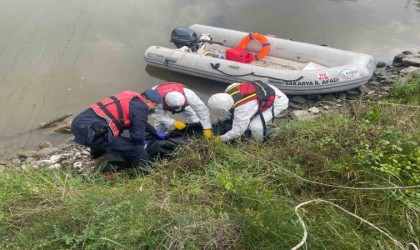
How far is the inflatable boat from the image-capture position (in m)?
5.54

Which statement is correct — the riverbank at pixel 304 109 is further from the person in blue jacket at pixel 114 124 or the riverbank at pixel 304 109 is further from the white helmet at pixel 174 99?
the white helmet at pixel 174 99

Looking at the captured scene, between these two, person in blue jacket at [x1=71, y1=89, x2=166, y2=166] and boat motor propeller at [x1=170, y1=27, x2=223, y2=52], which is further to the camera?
boat motor propeller at [x1=170, y1=27, x2=223, y2=52]

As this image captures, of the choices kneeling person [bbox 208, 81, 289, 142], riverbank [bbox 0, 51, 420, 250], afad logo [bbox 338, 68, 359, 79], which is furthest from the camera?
afad logo [bbox 338, 68, 359, 79]

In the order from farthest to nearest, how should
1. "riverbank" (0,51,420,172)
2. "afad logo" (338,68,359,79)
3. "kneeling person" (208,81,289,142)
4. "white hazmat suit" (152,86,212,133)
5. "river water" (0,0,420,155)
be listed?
"river water" (0,0,420,155) < "afad logo" (338,68,359,79) < "riverbank" (0,51,420,172) < "white hazmat suit" (152,86,212,133) < "kneeling person" (208,81,289,142)

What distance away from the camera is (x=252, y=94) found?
3889 mm

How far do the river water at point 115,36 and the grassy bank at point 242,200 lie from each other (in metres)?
3.13

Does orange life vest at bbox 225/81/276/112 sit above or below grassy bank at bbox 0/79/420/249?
above

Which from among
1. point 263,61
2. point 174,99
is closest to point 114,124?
point 174,99

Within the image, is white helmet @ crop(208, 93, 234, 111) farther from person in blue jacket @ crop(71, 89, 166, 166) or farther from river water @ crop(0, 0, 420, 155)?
river water @ crop(0, 0, 420, 155)

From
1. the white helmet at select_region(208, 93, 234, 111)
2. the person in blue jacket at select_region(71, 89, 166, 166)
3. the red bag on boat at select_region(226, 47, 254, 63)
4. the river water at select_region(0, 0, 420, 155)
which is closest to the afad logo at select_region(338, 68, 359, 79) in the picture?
the red bag on boat at select_region(226, 47, 254, 63)

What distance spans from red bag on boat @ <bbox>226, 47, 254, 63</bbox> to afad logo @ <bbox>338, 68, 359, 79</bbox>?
172 centimetres

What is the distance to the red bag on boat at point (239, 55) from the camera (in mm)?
6266

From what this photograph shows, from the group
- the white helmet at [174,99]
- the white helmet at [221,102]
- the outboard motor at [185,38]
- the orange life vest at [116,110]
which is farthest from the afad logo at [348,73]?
the orange life vest at [116,110]

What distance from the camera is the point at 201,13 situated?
924 cm
